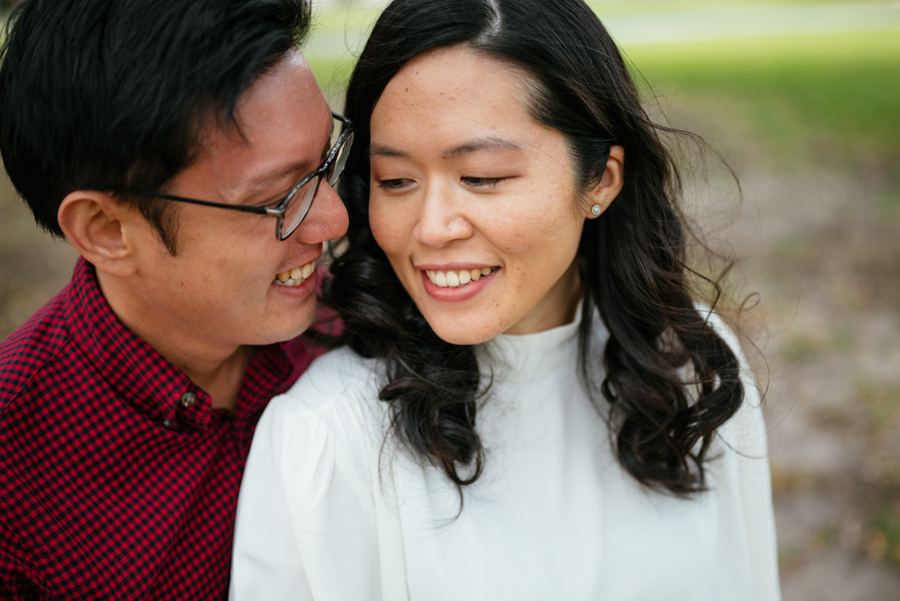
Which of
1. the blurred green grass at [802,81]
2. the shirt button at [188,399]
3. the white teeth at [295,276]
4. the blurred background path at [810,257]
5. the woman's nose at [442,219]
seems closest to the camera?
the woman's nose at [442,219]

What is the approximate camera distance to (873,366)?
5.31 m

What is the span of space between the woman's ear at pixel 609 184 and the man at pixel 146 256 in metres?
0.74

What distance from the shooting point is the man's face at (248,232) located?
6.48 feet

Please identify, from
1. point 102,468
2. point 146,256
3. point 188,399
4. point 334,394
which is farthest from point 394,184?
point 102,468

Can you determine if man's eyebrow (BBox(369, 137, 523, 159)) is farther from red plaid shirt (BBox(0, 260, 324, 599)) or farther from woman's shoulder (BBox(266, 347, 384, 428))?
red plaid shirt (BBox(0, 260, 324, 599))

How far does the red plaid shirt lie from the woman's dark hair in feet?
1.88

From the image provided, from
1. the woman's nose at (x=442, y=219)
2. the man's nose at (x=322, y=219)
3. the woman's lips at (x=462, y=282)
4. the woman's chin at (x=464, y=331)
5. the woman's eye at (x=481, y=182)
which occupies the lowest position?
the woman's chin at (x=464, y=331)

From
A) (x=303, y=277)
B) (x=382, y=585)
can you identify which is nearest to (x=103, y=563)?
(x=382, y=585)

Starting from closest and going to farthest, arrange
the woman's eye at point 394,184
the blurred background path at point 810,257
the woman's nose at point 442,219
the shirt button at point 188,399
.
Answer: the woman's nose at point 442,219 < the woman's eye at point 394,184 < the shirt button at point 188,399 < the blurred background path at point 810,257

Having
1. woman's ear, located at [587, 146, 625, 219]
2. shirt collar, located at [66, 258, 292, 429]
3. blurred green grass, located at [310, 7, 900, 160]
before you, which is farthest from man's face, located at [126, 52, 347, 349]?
blurred green grass, located at [310, 7, 900, 160]

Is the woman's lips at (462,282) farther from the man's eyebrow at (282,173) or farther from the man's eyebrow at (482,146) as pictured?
the man's eyebrow at (282,173)

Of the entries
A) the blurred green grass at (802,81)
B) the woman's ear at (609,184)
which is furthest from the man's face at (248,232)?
the blurred green grass at (802,81)

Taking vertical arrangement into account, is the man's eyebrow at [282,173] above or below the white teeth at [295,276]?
above

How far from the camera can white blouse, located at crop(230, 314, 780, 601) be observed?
2.00 meters
